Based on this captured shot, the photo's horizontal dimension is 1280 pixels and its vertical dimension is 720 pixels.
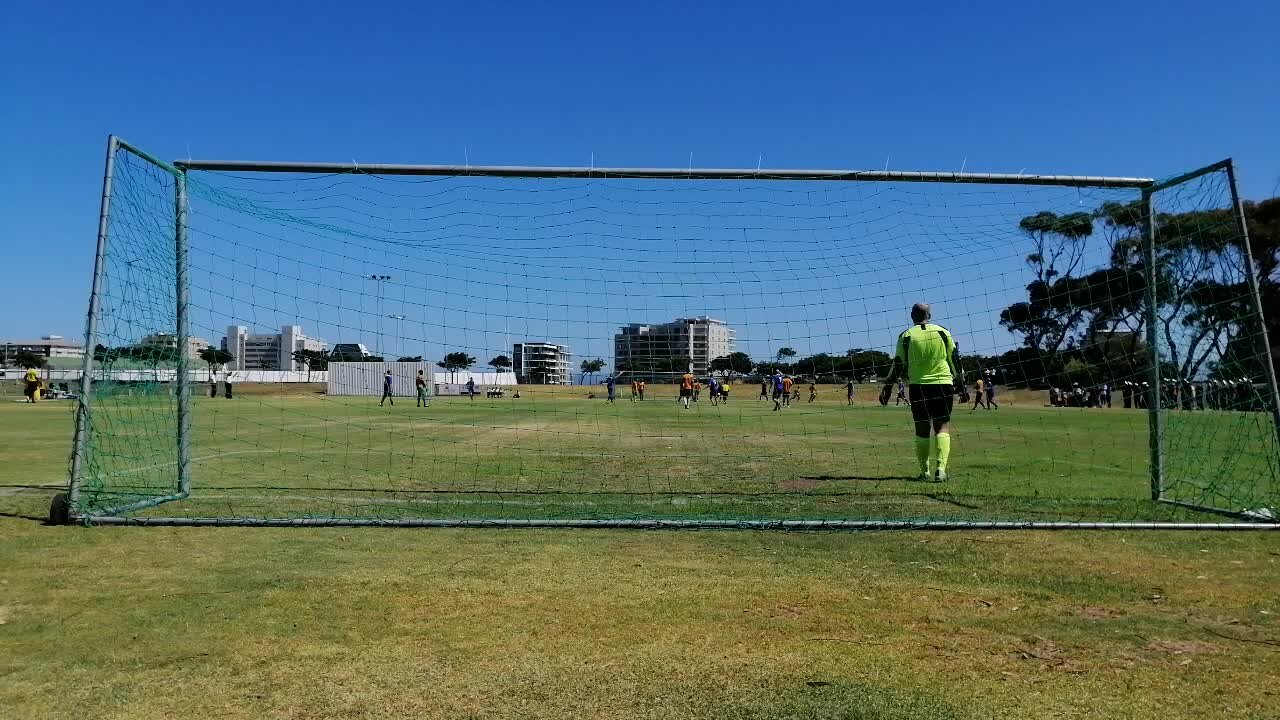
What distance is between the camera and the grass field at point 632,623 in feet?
10.9

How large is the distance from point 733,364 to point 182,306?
5784 mm

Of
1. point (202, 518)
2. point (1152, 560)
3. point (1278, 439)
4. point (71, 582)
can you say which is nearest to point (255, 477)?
point (202, 518)

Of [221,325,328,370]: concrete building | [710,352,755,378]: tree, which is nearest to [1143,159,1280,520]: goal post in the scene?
[710,352,755,378]: tree

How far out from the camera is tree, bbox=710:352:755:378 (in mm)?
10145

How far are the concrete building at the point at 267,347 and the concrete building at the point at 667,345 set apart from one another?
3227 millimetres

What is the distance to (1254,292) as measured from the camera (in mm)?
7684

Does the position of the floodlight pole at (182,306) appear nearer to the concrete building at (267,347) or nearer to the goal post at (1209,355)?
the concrete building at (267,347)

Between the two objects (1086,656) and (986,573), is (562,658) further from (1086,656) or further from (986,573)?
(986,573)

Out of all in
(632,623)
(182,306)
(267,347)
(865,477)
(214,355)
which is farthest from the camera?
(267,347)

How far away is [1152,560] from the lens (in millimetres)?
5773

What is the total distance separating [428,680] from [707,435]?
1457 cm

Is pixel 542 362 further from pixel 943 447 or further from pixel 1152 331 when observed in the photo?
pixel 1152 331

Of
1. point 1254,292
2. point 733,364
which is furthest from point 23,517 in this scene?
point 1254,292

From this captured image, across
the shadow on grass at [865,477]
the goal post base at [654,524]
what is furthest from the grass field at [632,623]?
the shadow on grass at [865,477]
